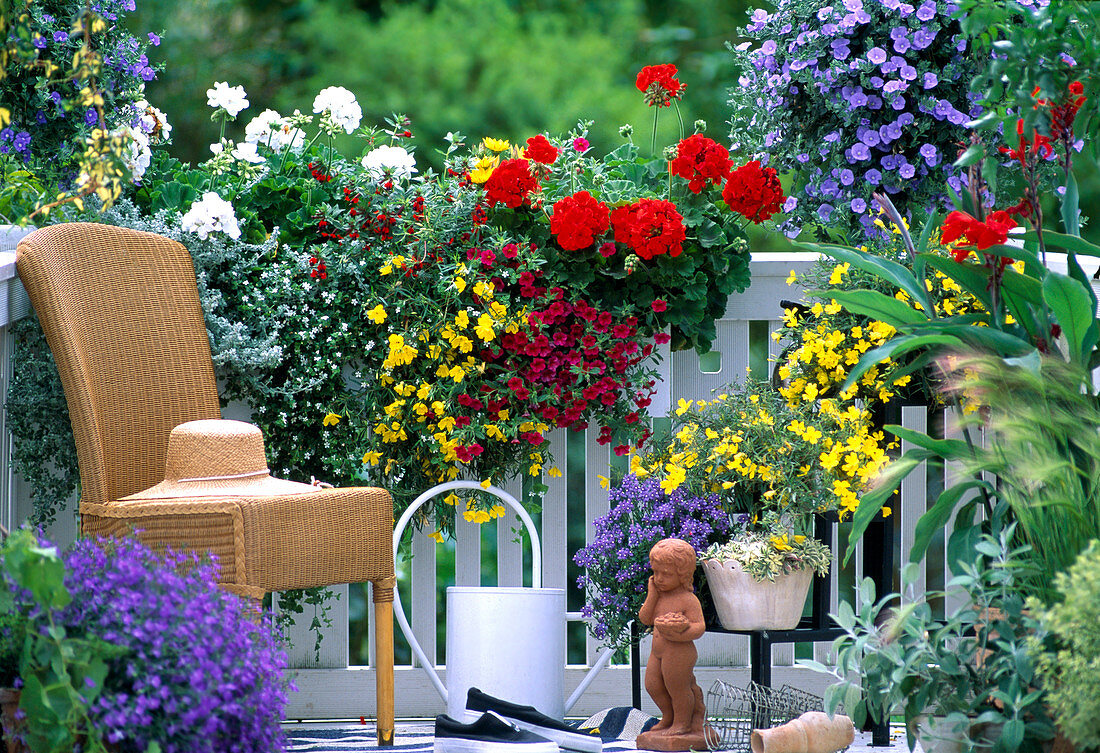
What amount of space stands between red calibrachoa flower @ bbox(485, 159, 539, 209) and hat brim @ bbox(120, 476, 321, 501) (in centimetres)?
83

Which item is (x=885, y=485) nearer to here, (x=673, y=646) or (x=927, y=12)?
(x=673, y=646)

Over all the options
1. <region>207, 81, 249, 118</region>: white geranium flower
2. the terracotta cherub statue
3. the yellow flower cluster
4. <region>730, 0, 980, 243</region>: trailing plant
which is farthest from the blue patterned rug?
<region>207, 81, 249, 118</region>: white geranium flower

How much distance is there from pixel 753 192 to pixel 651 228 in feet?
0.87

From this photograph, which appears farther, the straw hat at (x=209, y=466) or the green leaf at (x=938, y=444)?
the straw hat at (x=209, y=466)

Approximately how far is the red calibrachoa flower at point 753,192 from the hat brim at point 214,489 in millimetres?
1193

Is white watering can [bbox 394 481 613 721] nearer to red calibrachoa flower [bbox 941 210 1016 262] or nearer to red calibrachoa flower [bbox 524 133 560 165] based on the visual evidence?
red calibrachoa flower [bbox 524 133 560 165]

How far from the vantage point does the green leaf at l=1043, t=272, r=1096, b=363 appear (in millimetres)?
1922

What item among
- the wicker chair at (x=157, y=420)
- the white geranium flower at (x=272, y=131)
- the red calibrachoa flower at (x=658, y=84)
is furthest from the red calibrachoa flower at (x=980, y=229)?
the white geranium flower at (x=272, y=131)

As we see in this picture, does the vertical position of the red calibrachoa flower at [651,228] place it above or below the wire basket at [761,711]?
above

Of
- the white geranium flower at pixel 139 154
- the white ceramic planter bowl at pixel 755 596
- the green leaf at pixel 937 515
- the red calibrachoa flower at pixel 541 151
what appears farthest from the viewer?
the red calibrachoa flower at pixel 541 151

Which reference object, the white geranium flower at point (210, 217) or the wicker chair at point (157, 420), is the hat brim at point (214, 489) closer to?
the wicker chair at point (157, 420)

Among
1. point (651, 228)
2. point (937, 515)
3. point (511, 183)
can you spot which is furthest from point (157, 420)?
point (937, 515)

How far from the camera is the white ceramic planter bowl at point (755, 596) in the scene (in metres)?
2.39

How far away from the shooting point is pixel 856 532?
206 cm
